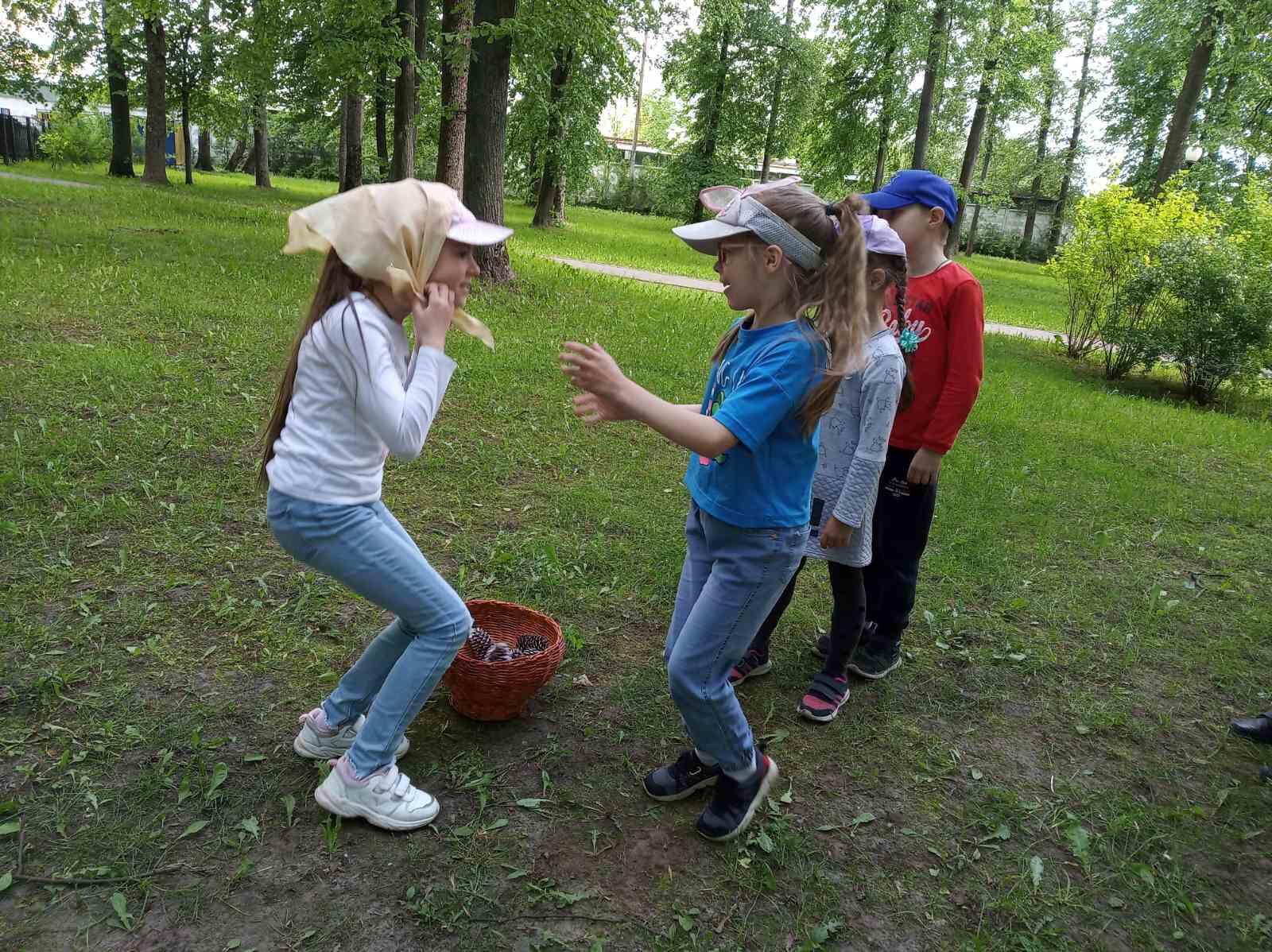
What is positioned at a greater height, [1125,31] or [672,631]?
[1125,31]

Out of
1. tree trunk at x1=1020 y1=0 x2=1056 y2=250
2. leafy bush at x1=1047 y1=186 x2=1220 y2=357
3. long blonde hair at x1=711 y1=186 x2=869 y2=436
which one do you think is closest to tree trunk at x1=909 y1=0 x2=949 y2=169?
leafy bush at x1=1047 y1=186 x2=1220 y2=357

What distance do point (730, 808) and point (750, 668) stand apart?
0.99 meters

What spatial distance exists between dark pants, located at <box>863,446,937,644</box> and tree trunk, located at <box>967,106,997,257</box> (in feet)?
84.4

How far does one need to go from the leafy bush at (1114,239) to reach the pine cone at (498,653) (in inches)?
414

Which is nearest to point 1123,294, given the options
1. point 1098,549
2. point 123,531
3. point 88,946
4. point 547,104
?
point 1098,549

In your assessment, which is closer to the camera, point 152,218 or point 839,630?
point 839,630

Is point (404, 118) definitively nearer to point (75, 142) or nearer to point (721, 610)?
point (721, 610)

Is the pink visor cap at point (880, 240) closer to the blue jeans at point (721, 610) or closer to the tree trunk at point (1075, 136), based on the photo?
the blue jeans at point (721, 610)

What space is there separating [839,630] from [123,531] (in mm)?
3436

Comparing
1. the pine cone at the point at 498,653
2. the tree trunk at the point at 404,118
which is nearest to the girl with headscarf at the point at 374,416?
the pine cone at the point at 498,653

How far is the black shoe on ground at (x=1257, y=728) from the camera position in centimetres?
359

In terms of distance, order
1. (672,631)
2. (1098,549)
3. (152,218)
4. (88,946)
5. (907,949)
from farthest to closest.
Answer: (152,218) → (1098,549) → (672,631) → (907,949) → (88,946)

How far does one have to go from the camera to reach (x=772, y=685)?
12.1ft

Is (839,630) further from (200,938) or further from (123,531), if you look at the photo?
(123,531)
